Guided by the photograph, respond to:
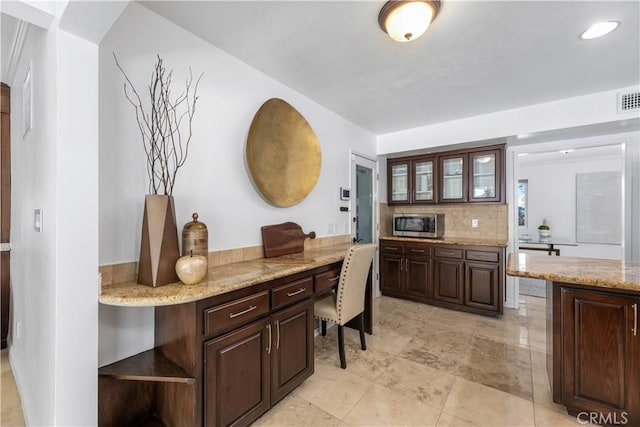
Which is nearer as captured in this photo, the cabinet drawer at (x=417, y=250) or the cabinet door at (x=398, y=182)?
the cabinet drawer at (x=417, y=250)

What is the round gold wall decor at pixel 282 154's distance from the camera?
87.9 inches

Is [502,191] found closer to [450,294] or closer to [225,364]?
[450,294]

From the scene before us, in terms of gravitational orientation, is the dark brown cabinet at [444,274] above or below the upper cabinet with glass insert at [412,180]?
below

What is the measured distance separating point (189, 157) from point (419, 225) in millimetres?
3181

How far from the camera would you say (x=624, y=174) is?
303 centimetres

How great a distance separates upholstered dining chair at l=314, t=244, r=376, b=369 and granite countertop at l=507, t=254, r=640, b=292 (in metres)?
1.00

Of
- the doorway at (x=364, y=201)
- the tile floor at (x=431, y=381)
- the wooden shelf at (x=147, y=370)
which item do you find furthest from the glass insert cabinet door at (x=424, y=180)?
the wooden shelf at (x=147, y=370)

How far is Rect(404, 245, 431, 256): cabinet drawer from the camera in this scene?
3.74m

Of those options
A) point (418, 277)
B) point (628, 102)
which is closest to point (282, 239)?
point (418, 277)

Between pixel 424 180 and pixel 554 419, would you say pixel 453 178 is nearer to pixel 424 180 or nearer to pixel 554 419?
pixel 424 180

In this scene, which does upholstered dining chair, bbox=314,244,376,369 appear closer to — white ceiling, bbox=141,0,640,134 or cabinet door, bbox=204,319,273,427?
cabinet door, bbox=204,319,273,427

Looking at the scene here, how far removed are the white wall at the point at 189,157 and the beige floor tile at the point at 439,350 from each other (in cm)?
152

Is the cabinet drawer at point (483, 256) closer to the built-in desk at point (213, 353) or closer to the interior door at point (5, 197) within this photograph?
the built-in desk at point (213, 353)

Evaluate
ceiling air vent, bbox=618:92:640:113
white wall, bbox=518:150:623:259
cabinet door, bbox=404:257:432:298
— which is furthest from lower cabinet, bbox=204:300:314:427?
white wall, bbox=518:150:623:259
